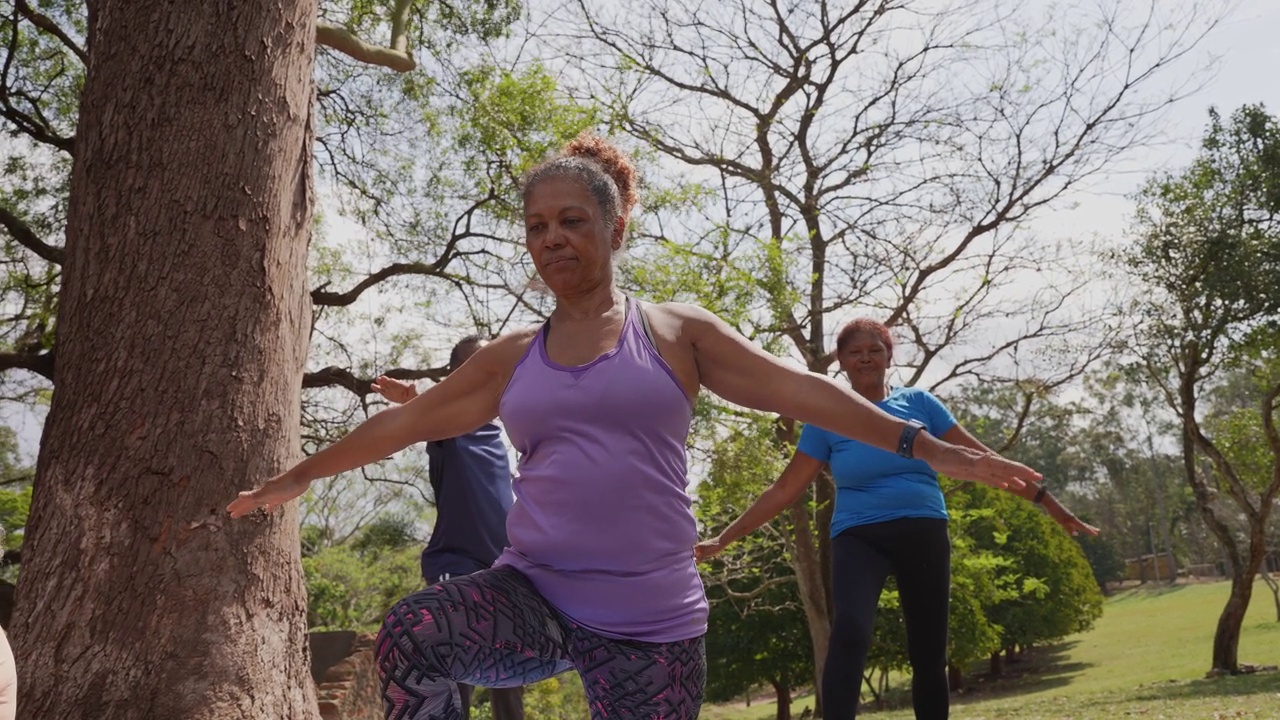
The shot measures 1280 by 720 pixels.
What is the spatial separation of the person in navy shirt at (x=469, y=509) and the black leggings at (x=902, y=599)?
1517mm

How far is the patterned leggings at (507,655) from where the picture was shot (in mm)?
2354

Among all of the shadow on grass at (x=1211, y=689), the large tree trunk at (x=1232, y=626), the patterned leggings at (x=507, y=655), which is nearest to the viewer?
the patterned leggings at (x=507, y=655)

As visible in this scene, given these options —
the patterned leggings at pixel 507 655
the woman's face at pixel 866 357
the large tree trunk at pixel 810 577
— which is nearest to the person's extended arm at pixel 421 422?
the patterned leggings at pixel 507 655

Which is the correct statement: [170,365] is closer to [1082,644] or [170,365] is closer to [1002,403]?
[1002,403]

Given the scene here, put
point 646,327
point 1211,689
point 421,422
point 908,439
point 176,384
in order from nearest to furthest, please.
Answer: point 908,439
point 646,327
point 421,422
point 176,384
point 1211,689

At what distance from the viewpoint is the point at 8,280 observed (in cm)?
1534

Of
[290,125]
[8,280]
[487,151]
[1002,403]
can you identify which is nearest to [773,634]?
[1002,403]

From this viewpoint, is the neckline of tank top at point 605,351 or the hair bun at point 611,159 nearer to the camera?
the neckline of tank top at point 605,351

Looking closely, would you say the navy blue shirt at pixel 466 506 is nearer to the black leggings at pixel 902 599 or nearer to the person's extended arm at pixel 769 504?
the person's extended arm at pixel 769 504

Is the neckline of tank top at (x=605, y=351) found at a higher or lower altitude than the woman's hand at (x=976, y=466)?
higher

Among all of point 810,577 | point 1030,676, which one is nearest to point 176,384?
point 810,577

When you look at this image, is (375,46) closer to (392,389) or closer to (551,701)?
(392,389)

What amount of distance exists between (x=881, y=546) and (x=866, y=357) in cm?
90

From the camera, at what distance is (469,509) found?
537 cm
